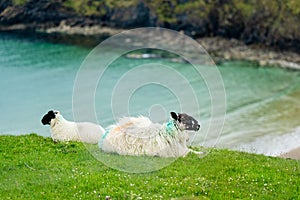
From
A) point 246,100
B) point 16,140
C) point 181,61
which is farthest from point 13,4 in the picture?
point 16,140

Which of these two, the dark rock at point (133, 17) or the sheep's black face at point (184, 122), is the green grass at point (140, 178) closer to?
the sheep's black face at point (184, 122)

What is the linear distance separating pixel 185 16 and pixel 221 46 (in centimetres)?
959

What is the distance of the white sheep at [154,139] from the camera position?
679 inches

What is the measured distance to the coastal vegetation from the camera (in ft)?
227

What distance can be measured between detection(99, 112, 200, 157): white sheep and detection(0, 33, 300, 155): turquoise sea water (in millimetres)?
16229

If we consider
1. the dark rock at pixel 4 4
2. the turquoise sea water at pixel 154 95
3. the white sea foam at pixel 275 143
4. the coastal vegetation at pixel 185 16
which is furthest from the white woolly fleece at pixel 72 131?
the dark rock at pixel 4 4

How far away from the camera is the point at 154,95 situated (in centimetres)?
5053

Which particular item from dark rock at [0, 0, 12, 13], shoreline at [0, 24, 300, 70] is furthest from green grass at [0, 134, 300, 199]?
dark rock at [0, 0, 12, 13]

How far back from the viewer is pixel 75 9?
83.1 metres

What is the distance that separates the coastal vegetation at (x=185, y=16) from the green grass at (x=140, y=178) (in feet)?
177

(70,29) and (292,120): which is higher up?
(70,29)

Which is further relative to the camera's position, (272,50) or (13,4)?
(13,4)

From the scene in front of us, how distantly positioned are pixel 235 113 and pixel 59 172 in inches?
1235

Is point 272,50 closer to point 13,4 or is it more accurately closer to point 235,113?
point 235,113
